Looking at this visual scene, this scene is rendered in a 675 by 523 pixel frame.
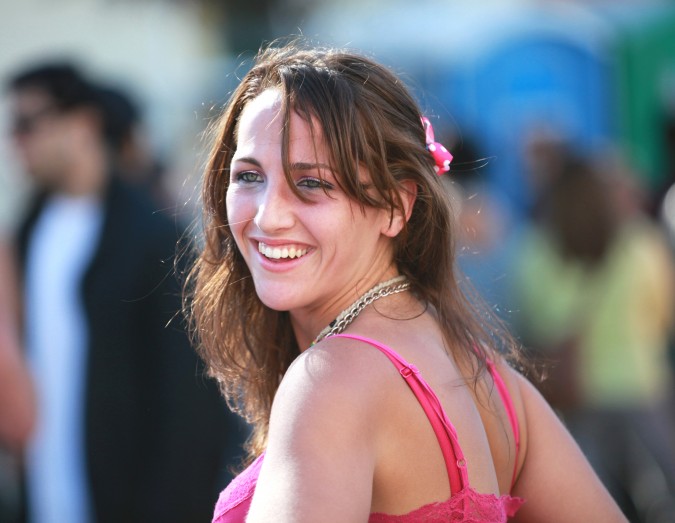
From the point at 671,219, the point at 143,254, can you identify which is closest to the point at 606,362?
the point at 671,219

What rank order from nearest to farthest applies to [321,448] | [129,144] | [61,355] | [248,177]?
[321,448]
[248,177]
[61,355]
[129,144]

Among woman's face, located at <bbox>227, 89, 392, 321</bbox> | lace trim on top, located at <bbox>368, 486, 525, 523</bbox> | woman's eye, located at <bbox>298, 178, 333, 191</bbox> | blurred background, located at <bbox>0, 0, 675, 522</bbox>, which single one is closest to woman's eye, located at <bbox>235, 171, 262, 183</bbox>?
woman's face, located at <bbox>227, 89, 392, 321</bbox>

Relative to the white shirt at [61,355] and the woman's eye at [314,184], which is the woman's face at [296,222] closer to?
the woman's eye at [314,184]

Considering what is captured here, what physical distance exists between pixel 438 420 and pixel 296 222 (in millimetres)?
481

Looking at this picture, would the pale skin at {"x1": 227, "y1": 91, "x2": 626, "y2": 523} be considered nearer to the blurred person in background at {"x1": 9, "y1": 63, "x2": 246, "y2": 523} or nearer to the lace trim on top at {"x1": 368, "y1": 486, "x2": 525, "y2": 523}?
the lace trim on top at {"x1": 368, "y1": 486, "x2": 525, "y2": 523}

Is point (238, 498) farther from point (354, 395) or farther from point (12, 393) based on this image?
point (12, 393)

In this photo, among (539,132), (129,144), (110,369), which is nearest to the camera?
(110,369)

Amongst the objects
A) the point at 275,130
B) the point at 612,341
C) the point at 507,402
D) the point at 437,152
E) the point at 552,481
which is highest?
the point at 275,130

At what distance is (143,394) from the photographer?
396 centimetres

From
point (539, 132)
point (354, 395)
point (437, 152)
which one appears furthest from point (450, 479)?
point (539, 132)

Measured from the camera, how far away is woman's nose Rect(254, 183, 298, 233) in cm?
204

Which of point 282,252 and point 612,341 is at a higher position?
point 282,252

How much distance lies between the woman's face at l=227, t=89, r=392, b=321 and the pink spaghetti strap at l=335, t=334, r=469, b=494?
0.25 metres

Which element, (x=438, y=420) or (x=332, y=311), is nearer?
(x=438, y=420)
